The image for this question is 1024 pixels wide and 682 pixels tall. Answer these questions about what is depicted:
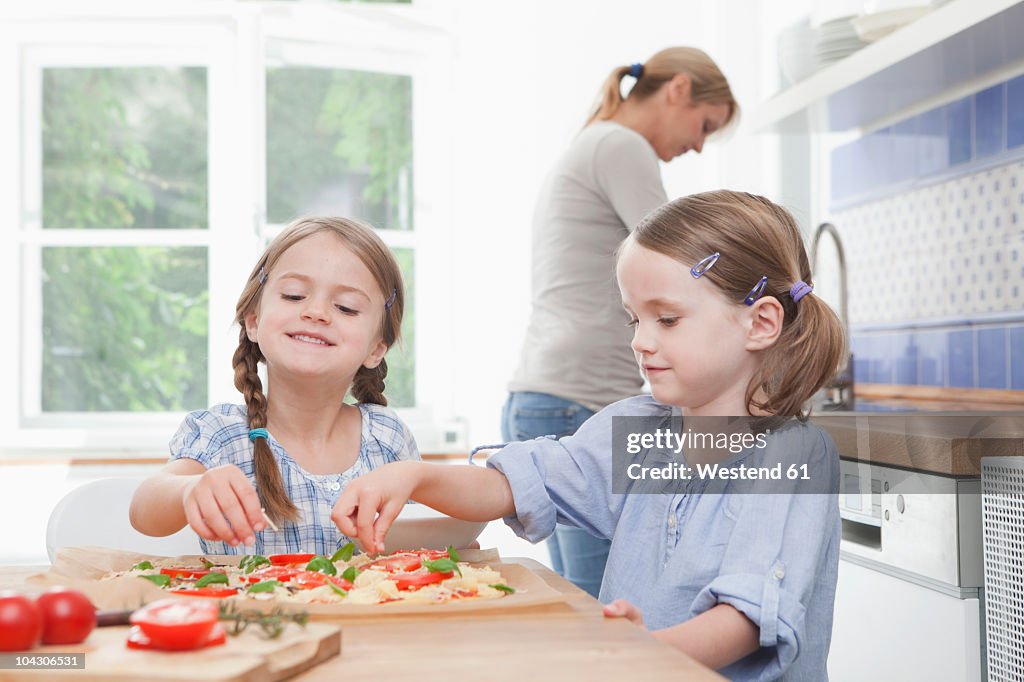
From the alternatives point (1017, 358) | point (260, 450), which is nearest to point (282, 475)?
point (260, 450)

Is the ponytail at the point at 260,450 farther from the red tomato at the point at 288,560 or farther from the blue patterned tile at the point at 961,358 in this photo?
the blue patterned tile at the point at 961,358

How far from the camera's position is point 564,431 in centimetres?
212

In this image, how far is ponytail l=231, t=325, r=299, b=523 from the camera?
4.76 ft

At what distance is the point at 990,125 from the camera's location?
7.57 feet

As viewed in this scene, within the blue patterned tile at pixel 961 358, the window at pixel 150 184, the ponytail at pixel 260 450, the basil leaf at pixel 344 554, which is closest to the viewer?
the basil leaf at pixel 344 554

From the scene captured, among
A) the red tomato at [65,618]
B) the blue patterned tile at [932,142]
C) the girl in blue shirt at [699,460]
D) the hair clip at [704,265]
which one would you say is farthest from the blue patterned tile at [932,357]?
the red tomato at [65,618]

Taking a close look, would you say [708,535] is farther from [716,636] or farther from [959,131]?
[959,131]

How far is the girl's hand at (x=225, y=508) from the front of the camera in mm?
1066

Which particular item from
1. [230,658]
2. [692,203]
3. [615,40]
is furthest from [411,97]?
[230,658]

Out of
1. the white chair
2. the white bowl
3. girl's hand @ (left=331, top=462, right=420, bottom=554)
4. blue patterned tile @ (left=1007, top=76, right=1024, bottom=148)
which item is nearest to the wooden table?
girl's hand @ (left=331, top=462, right=420, bottom=554)

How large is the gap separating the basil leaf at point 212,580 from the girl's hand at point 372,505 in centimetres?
13

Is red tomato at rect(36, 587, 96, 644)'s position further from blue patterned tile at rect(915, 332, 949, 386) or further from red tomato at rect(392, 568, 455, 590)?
blue patterned tile at rect(915, 332, 949, 386)

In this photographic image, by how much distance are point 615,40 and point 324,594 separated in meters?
2.72

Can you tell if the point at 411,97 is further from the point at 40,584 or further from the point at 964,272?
the point at 40,584
